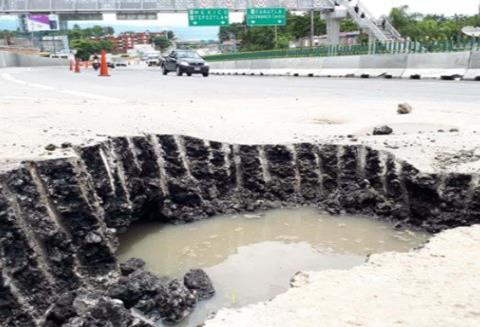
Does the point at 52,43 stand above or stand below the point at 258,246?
above

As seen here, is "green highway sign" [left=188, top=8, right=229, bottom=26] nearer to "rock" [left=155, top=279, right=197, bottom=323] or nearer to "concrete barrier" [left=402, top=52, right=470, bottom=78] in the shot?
"concrete barrier" [left=402, top=52, right=470, bottom=78]

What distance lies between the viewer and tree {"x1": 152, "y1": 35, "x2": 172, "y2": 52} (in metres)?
129

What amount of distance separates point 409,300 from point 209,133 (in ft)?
13.3

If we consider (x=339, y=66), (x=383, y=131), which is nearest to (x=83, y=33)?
(x=339, y=66)

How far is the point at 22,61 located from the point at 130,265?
2360 inches

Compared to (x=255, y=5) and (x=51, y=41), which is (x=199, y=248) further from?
(x=51, y=41)

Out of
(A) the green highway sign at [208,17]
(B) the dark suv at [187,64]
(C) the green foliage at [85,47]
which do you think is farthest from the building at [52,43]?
(B) the dark suv at [187,64]

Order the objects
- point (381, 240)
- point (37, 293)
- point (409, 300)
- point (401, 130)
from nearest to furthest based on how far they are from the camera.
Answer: point (409, 300)
point (37, 293)
point (381, 240)
point (401, 130)

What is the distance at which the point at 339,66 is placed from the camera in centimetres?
2542

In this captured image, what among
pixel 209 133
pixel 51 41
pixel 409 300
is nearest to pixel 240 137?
pixel 209 133

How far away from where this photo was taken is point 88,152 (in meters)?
5.10

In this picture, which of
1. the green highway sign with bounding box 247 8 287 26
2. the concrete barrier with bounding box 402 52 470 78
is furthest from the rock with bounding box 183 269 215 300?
the green highway sign with bounding box 247 8 287 26

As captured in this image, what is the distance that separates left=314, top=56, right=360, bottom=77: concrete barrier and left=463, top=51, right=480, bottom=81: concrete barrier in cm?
658

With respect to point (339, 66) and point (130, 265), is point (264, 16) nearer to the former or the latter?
point (339, 66)
